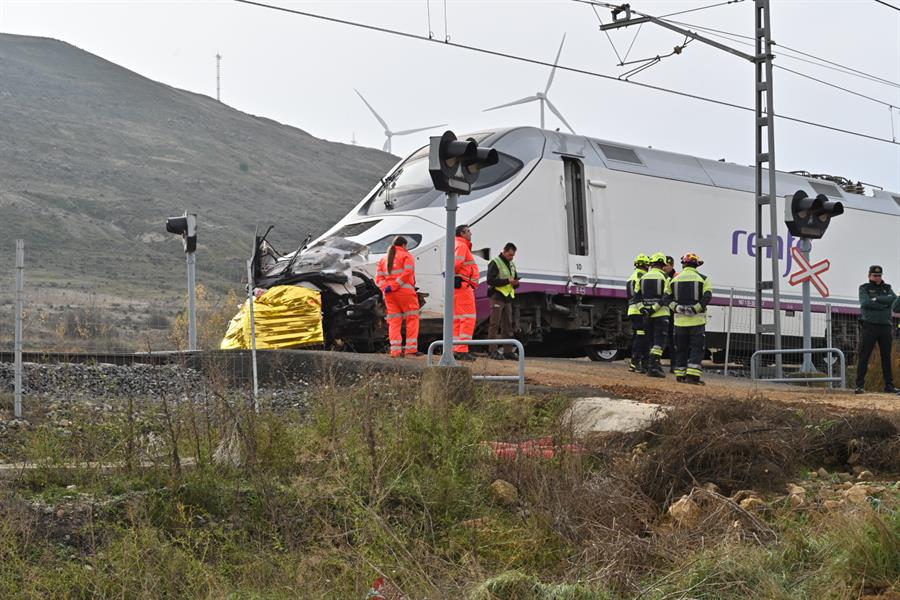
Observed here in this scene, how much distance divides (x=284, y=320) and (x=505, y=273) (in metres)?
3.10

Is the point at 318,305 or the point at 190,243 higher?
the point at 190,243

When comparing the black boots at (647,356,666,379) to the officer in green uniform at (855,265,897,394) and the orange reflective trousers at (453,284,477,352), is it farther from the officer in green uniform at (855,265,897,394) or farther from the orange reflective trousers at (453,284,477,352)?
the orange reflective trousers at (453,284,477,352)

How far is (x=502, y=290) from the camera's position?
1672cm

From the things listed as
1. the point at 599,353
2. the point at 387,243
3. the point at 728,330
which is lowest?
the point at 599,353

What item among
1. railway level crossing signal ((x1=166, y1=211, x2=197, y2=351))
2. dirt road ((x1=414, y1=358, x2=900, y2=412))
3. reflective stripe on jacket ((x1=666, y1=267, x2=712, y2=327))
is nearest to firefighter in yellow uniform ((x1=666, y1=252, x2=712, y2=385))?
reflective stripe on jacket ((x1=666, y1=267, x2=712, y2=327))

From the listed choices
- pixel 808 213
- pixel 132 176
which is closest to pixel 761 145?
pixel 808 213

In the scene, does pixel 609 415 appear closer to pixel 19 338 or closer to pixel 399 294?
pixel 399 294

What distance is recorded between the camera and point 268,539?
305 inches

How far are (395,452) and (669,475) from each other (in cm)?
196

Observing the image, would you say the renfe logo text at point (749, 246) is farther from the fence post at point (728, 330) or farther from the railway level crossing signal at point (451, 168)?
the railway level crossing signal at point (451, 168)

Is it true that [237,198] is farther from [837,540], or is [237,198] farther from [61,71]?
[837,540]

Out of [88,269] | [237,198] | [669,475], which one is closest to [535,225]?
[669,475]

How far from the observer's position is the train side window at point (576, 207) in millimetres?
19297

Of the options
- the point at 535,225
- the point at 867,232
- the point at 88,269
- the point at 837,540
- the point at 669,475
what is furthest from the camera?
the point at 88,269
